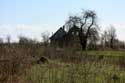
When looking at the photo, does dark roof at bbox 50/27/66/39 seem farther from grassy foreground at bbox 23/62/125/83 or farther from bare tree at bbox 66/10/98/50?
grassy foreground at bbox 23/62/125/83

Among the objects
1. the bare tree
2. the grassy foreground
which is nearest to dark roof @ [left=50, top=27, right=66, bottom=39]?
the bare tree

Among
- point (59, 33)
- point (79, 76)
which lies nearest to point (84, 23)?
point (59, 33)

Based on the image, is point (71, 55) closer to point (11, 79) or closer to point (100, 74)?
point (100, 74)

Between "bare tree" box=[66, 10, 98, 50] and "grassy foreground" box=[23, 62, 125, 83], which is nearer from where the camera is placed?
"grassy foreground" box=[23, 62, 125, 83]

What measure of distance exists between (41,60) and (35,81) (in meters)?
8.61

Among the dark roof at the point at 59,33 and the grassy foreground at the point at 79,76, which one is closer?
the grassy foreground at the point at 79,76

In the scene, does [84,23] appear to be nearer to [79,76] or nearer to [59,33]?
[59,33]

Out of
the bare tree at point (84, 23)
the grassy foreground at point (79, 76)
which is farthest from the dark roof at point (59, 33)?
the grassy foreground at point (79, 76)

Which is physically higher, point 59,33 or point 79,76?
point 59,33

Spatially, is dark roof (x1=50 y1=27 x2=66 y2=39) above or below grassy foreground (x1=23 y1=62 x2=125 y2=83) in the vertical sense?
above

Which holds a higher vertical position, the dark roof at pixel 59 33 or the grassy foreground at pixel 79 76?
the dark roof at pixel 59 33

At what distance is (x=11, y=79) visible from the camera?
9.42 meters

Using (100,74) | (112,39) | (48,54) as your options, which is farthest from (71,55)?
(112,39)

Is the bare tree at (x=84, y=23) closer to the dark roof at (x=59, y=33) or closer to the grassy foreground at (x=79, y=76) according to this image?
the dark roof at (x=59, y=33)
